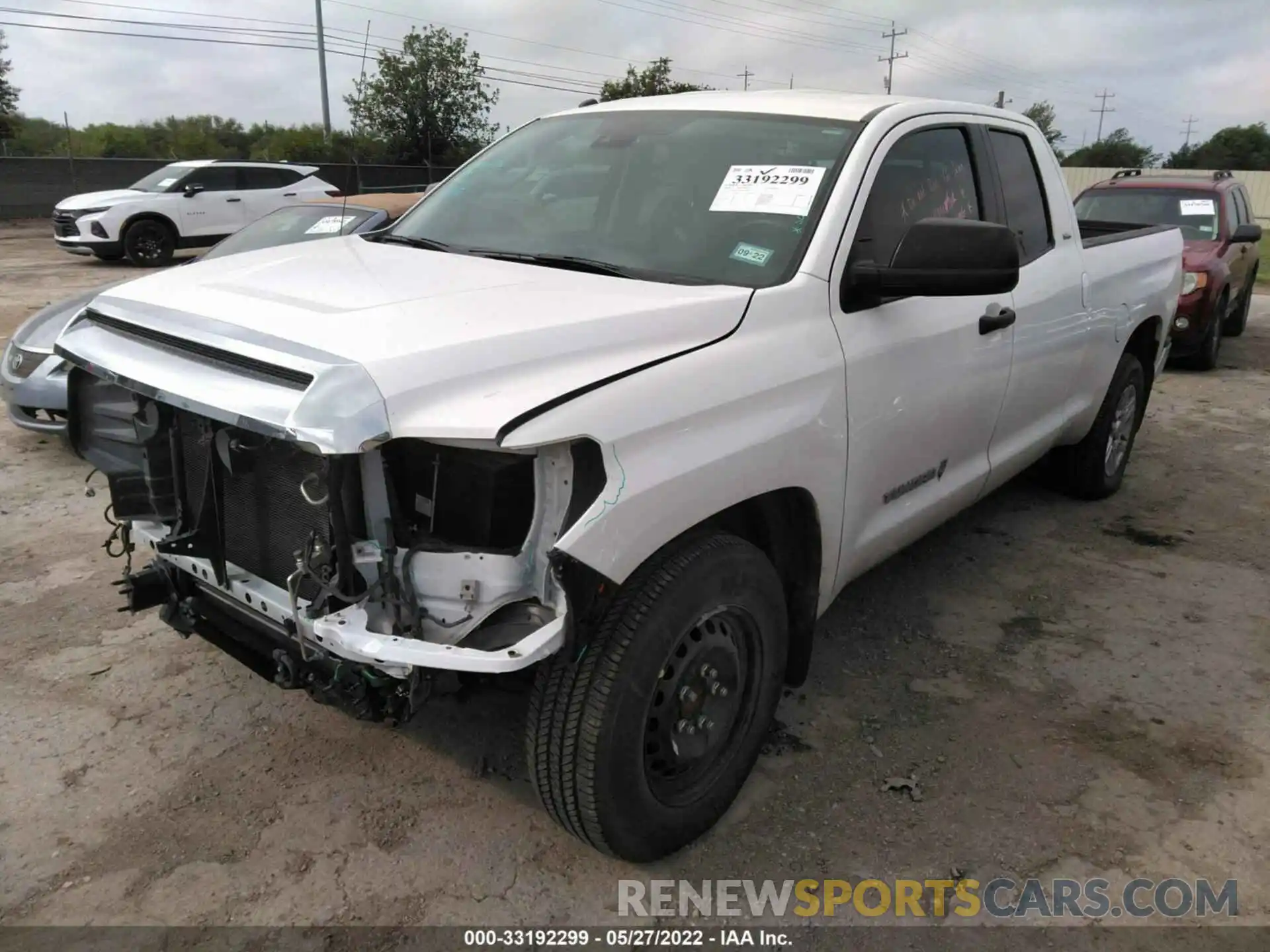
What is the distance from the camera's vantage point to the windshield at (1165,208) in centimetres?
959

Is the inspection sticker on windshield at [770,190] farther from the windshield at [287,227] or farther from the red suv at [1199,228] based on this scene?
the red suv at [1199,228]

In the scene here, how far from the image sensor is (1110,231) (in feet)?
18.7

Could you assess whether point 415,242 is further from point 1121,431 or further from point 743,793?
point 1121,431

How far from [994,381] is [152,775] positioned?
10.1 ft

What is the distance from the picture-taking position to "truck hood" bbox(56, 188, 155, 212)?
15430 millimetres

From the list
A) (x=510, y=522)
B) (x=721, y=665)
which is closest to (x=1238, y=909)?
(x=721, y=665)

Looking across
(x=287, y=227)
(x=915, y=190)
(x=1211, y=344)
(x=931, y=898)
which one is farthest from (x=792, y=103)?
Result: (x=1211, y=344)

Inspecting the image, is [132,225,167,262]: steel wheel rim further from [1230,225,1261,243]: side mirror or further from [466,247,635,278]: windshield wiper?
[1230,225,1261,243]: side mirror

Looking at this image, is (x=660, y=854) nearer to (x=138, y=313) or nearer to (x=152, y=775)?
(x=152, y=775)

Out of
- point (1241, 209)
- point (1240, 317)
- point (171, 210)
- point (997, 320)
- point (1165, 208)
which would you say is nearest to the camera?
point (997, 320)

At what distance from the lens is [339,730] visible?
10.1 ft

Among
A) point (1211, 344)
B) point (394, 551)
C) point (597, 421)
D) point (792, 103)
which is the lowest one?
point (1211, 344)

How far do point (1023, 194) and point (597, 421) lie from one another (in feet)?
8.94

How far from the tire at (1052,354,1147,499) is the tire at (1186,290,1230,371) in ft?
14.7
